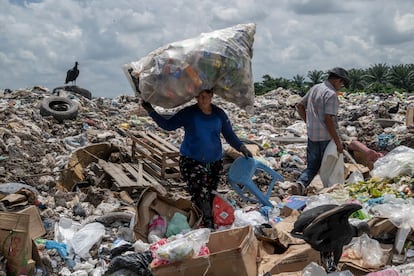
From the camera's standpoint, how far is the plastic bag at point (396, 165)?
5805 mm

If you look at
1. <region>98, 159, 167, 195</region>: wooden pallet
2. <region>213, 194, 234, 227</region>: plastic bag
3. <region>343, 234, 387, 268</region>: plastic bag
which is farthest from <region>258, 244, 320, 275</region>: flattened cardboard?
<region>98, 159, 167, 195</region>: wooden pallet

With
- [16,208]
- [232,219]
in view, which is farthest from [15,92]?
[232,219]

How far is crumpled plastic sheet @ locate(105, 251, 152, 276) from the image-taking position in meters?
3.62

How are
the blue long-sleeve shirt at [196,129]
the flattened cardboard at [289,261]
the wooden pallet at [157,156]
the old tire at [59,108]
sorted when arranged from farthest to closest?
the old tire at [59,108]
the wooden pallet at [157,156]
the blue long-sleeve shirt at [196,129]
the flattened cardboard at [289,261]

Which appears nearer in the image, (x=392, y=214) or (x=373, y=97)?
(x=392, y=214)

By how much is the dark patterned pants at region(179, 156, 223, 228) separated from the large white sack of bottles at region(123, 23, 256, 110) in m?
0.55

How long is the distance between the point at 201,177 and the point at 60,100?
27.6 ft

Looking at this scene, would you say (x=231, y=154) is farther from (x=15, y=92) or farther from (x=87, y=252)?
(x=15, y=92)

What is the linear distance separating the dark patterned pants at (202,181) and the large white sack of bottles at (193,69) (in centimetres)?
55

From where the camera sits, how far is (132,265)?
363 centimetres

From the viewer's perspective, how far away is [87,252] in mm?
4387

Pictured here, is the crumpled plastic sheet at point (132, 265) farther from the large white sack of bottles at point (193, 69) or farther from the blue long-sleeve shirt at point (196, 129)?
the large white sack of bottles at point (193, 69)

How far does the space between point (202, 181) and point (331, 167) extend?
206 cm

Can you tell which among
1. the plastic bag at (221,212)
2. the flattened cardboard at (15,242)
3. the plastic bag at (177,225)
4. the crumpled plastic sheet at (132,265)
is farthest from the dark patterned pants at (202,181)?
the flattened cardboard at (15,242)
